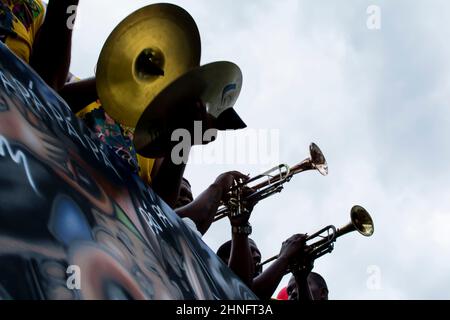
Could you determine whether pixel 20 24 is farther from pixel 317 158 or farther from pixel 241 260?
pixel 317 158

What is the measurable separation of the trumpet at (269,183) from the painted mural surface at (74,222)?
165 inches

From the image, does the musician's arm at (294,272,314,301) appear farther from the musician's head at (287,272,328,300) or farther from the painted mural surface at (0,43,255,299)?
the painted mural surface at (0,43,255,299)

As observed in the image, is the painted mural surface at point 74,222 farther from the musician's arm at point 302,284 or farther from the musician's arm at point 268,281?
the musician's arm at point 302,284

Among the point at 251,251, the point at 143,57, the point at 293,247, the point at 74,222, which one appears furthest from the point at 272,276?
the point at 74,222

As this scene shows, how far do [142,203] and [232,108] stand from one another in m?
0.78

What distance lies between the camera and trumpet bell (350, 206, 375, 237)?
7.22m

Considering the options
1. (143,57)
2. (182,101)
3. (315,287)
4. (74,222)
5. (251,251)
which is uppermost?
(143,57)

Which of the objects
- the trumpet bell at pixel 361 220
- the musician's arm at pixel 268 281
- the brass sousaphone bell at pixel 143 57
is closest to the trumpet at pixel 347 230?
the trumpet bell at pixel 361 220

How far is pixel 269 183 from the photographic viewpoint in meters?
7.11

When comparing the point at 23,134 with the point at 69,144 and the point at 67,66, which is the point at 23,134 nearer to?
the point at 69,144

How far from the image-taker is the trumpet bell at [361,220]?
7.22 m

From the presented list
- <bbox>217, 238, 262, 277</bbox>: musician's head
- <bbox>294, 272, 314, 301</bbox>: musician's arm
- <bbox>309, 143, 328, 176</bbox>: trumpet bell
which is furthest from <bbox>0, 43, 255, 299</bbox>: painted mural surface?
<bbox>309, 143, 328, 176</bbox>: trumpet bell

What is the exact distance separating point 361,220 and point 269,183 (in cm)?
111

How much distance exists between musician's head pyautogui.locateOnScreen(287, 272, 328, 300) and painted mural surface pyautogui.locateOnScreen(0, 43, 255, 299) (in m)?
4.20
